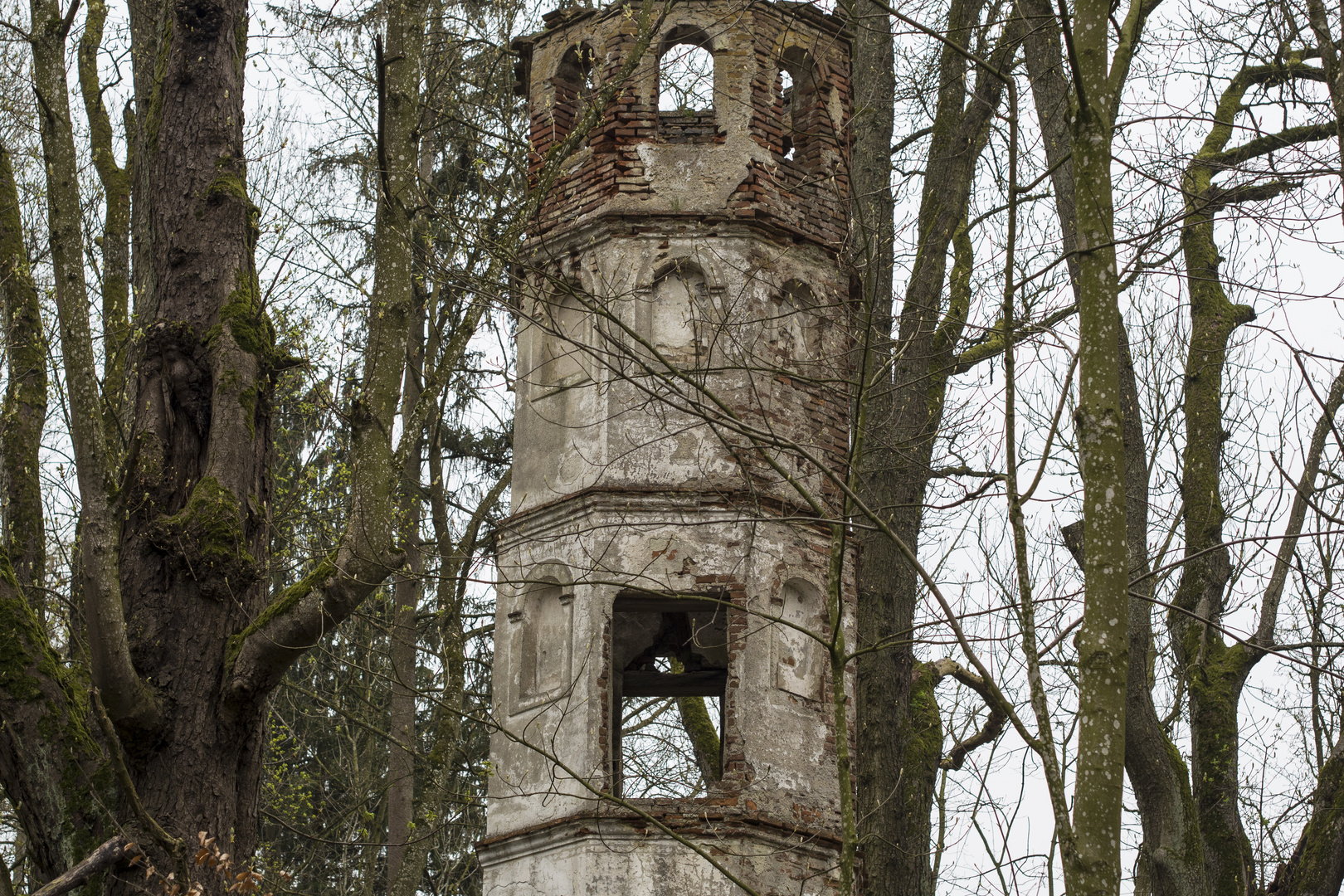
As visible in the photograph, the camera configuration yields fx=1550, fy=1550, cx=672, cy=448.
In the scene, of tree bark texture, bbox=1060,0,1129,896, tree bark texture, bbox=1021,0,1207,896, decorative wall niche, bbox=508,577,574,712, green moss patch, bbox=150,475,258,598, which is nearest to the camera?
tree bark texture, bbox=1060,0,1129,896

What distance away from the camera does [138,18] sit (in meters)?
9.20

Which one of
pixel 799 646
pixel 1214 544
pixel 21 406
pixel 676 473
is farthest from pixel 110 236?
pixel 1214 544

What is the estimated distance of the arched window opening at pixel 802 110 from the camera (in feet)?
43.7

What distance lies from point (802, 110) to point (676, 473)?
3.99 meters

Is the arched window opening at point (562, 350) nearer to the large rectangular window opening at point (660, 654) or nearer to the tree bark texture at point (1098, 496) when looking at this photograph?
the large rectangular window opening at point (660, 654)

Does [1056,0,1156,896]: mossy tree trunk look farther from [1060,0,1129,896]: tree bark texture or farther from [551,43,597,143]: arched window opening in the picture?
[551,43,597,143]: arched window opening

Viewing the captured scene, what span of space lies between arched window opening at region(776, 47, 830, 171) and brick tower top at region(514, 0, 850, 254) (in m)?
0.02

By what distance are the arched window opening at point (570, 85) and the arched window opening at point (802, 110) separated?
5.45 feet

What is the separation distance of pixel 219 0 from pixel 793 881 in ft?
22.2

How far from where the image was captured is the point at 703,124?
508 inches

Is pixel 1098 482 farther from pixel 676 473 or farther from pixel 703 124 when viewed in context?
pixel 703 124

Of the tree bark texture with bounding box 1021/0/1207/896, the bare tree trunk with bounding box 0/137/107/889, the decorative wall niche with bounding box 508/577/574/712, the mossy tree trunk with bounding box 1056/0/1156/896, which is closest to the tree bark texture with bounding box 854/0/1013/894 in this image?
the tree bark texture with bounding box 1021/0/1207/896

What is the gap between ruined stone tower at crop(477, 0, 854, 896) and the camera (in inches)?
425

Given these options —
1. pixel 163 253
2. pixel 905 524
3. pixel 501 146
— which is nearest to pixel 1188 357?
pixel 905 524
